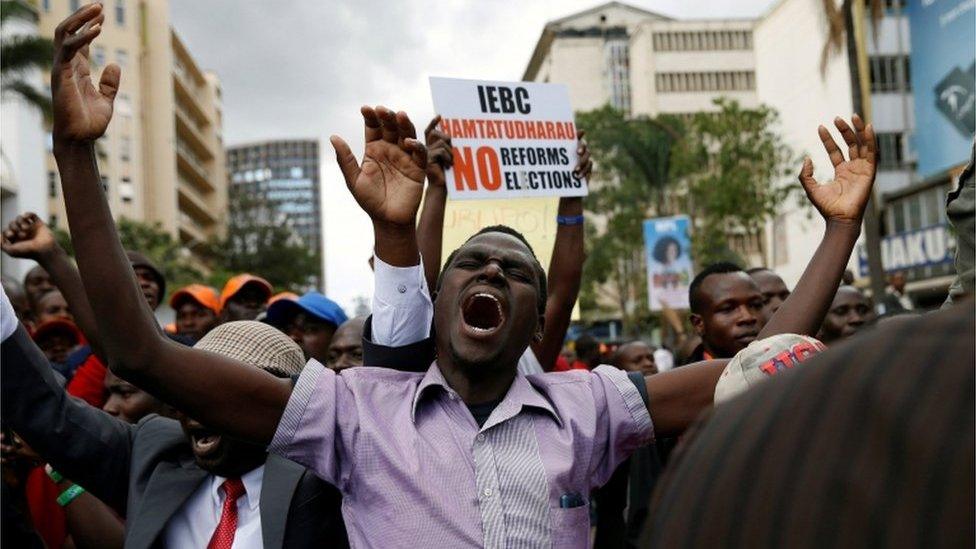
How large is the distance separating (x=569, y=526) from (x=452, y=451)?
0.29 metres

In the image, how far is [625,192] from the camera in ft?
156

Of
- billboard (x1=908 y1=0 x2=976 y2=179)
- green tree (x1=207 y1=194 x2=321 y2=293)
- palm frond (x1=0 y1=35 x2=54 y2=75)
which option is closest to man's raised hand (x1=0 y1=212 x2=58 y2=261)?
billboard (x1=908 y1=0 x2=976 y2=179)

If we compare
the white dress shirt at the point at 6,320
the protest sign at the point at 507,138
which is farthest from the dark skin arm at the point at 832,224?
the white dress shirt at the point at 6,320

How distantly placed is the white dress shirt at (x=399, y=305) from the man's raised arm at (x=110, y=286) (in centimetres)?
39

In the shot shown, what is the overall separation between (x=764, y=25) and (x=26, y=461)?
45.9m

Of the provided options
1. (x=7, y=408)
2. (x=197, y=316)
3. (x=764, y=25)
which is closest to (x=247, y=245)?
(x=764, y=25)

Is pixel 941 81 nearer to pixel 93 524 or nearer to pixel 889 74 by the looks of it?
pixel 889 74

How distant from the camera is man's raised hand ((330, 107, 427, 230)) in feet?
8.29

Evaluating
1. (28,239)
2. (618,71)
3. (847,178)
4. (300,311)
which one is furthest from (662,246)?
(618,71)

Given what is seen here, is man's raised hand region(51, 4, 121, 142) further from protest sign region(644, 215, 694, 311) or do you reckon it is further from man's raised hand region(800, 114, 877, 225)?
protest sign region(644, 215, 694, 311)

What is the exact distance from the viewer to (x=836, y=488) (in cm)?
70

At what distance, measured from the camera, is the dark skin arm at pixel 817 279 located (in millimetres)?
2471

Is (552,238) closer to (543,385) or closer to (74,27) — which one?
(543,385)

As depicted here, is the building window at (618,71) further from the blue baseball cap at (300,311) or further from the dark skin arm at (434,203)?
the dark skin arm at (434,203)
